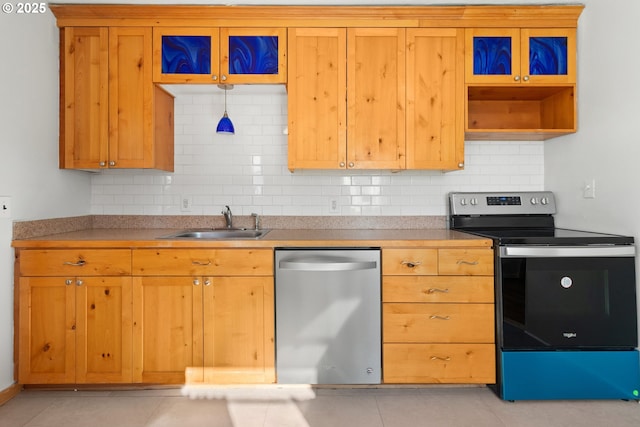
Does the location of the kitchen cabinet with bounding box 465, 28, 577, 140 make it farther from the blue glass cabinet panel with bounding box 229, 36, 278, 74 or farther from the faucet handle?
the faucet handle

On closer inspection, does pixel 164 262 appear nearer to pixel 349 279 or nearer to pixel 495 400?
pixel 349 279

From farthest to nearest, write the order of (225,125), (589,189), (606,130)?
(225,125) < (589,189) < (606,130)

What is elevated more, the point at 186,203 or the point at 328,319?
the point at 186,203

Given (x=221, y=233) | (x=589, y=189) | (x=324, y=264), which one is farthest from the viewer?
(x=221, y=233)

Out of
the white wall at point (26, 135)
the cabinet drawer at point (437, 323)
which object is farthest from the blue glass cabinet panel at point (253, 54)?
the cabinet drawer at point (437, 323)

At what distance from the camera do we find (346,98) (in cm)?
274

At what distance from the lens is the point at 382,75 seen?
9.02ft

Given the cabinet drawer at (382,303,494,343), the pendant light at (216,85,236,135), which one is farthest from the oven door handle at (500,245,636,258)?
the pendant light at (216,85,236,135)

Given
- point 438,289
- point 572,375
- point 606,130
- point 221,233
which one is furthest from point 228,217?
point 606,130

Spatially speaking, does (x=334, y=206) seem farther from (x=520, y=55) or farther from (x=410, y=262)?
(x=520, y=55)

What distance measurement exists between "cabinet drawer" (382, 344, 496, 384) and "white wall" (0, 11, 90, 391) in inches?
86.6

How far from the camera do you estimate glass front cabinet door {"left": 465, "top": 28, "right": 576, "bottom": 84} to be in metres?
2.76

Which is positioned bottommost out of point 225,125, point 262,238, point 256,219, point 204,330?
point 204,330

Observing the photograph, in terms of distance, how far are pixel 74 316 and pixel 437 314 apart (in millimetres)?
2096
